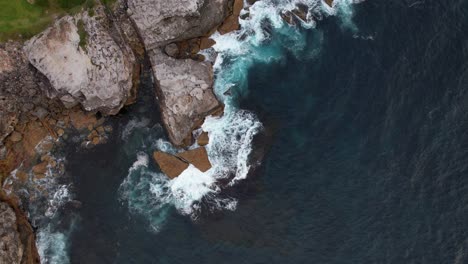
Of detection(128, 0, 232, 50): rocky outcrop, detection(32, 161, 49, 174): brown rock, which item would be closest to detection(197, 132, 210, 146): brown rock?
detection(128, 0, 232, 50): rocky outcrop

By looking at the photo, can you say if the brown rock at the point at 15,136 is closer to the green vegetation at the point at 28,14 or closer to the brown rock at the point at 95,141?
the brown rock at the point at 95,141

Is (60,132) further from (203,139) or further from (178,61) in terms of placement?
(203,139)

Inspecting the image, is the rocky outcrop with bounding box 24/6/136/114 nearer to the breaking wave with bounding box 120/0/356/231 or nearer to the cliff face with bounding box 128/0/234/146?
the cliff face with bounding box 128/0/234/146

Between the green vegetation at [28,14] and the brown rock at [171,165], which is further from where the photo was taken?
the brown rock at [171,165]

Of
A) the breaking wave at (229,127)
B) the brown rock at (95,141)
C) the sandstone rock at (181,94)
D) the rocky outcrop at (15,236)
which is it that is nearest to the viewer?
the rocky outcrop at (15,236)

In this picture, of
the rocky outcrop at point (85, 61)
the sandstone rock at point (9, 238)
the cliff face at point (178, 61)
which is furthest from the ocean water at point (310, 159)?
the sandstone rock at point (9, 238)

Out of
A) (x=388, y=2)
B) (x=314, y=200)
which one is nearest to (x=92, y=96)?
(x=314, y=200)
